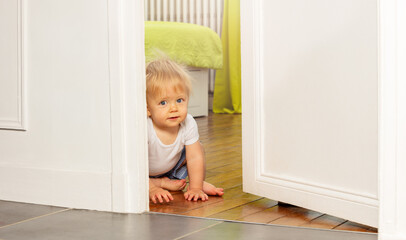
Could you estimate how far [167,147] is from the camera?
1.88 m

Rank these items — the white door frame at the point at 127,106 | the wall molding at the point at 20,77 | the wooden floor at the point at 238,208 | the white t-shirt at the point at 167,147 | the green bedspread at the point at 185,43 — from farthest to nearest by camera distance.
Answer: the green bedspread at the point at 185,43 < the white t-shirt at the point at 167,147 < the wall molding at the point at 20,77 < the white door frame at the point at 127,106 < the wooden floor at the point at 238,208

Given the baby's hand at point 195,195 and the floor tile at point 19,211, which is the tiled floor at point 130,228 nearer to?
the floor tile at point 19,211

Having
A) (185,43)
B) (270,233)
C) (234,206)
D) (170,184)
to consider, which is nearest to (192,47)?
(185,43)

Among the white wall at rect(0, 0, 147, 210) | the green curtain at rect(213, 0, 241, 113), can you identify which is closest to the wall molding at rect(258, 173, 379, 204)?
the white wall at rect(0, 0, 147, 210)

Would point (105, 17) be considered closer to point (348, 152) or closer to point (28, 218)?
point (28, 218)

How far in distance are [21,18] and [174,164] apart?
651 mm

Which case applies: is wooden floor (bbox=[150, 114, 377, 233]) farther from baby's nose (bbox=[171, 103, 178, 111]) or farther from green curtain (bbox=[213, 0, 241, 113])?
green curtain (bbox=[213, 0, 241, 113])

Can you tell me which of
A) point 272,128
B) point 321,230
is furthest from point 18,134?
point 321,230

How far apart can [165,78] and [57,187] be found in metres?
0.45

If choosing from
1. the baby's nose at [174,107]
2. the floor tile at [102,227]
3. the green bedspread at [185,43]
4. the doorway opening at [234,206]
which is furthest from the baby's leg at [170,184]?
the green bedspread at [185,43]

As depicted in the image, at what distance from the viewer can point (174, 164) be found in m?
1.96

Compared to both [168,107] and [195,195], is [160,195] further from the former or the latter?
[168,107]

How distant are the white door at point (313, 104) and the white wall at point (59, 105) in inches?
15.3

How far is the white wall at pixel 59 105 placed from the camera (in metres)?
1.61
